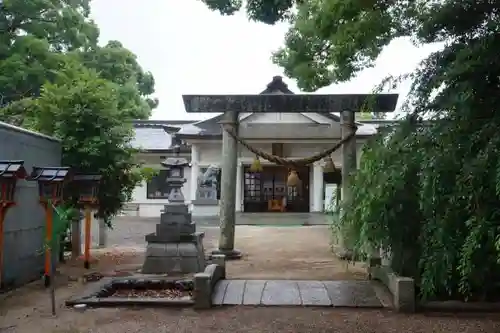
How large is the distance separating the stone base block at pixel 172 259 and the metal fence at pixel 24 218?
1.87 metres

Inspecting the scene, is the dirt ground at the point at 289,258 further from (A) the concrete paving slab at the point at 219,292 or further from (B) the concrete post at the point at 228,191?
(A) the concrete paving slab at the point at 219,292

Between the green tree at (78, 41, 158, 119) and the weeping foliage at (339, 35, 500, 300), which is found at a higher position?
the green tree at (78, 41, 158, 119)

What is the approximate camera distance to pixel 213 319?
6.15 meters

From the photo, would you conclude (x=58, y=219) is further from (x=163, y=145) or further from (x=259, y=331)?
(x=163, y=145)

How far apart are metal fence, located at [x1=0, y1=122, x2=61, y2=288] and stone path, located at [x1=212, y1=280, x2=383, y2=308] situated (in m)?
3.20

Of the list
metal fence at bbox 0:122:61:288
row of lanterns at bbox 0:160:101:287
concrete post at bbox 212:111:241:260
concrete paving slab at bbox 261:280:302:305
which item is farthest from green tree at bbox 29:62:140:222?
concrete paving slab at bbox 261:280:302:305

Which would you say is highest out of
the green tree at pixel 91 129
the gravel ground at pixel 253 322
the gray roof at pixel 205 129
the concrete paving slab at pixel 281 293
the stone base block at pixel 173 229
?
the gray roof at pixel 205 129

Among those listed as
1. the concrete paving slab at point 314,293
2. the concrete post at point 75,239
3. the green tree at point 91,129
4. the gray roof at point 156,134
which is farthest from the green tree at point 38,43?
the concrete paving slab at point 314,293

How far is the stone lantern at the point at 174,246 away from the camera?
361 inches

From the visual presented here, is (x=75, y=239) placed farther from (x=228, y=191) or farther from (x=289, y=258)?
(x=289, y=258)

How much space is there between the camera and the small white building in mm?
21812

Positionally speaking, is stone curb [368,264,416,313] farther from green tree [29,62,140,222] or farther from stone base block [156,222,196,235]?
green tree [29,62,140,222]

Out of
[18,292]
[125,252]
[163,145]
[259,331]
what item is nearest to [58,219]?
[18,292]

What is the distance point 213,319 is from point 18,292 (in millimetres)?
3311
